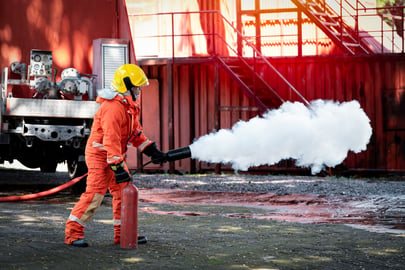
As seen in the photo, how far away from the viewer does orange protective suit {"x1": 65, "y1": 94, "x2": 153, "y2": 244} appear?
7535 millimetres

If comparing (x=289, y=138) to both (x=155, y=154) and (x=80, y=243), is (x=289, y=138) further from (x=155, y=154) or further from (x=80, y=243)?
(x=80, y=243)

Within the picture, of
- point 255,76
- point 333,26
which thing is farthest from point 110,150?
point 333,26

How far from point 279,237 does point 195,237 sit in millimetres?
972

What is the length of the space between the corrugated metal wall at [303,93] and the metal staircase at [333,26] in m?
0.91

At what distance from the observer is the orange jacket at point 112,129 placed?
A: 7.50 meters

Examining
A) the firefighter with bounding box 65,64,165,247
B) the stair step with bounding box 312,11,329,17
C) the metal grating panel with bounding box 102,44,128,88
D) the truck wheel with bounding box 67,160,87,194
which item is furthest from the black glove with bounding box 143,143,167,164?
the stair step with bounding box 312,11,329,17

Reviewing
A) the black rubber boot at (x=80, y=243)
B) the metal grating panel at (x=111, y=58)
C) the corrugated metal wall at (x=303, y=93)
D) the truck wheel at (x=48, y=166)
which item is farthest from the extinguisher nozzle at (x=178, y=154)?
the corrugated metal wall at (x=303, y=93)

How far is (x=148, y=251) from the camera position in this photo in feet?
24.6

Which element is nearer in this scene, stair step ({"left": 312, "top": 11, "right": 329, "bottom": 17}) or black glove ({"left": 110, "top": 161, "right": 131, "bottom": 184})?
black glove ({"left": 110, "top": 161, "right": 131, "bottom": 184})

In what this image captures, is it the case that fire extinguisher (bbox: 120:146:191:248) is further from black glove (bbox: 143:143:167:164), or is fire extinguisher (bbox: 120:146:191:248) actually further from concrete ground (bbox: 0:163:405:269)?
black glove (bbox: 143:143:167:164)

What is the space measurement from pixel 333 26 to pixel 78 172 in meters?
11.7

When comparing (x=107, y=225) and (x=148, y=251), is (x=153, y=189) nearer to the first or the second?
(x=107, y=225)

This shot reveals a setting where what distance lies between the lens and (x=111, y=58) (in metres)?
12.8

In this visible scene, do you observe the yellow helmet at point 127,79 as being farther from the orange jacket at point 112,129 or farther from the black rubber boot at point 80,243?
the black rubber boot at point 80,243
